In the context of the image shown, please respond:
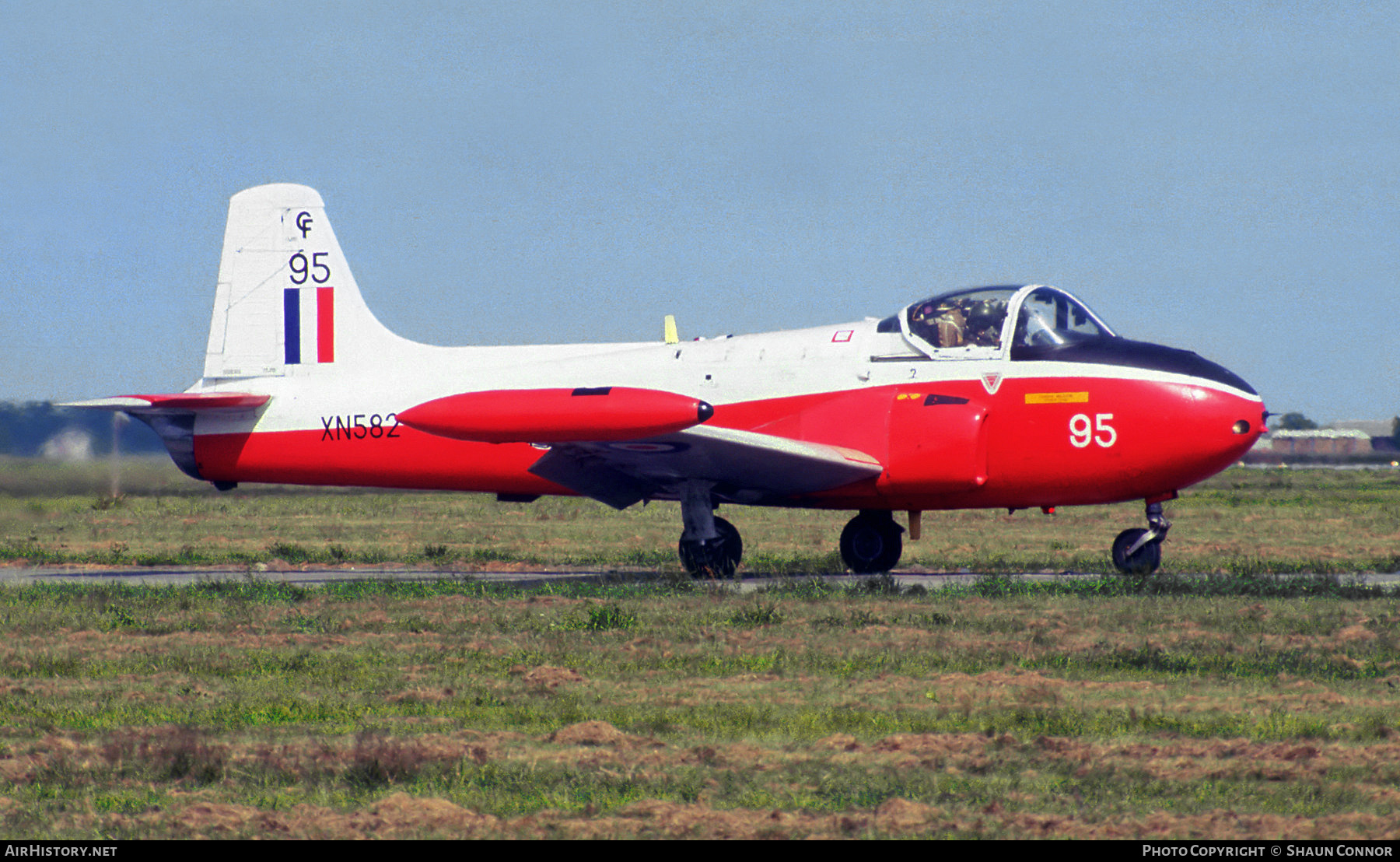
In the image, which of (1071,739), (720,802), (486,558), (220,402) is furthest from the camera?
(486,558)

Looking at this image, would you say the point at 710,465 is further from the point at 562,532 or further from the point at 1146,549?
the point at 562,532

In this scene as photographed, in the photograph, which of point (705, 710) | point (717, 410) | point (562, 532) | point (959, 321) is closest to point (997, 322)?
point (959, 321)

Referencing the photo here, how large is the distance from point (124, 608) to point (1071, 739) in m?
9.21

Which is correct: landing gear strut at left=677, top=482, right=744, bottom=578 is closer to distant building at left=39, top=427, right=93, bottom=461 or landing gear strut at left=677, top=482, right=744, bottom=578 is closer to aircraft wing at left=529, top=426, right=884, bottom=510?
aircraft wing at left=529, top=426, right=884, bottom=510

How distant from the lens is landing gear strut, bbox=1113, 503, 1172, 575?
14469 mm

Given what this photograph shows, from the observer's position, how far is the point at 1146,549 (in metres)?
14.6

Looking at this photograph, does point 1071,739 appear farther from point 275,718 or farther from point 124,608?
point 124,608

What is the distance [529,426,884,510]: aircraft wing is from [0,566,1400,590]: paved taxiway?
3.43 feet

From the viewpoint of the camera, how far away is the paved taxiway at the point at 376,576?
1512 centimetres

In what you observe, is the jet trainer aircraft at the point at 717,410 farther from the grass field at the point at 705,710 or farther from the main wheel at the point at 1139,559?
the grass field at the point at 705,710

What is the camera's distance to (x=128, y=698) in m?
8.16

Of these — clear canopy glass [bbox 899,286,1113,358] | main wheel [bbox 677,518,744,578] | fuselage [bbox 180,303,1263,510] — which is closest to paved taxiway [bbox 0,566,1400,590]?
main wheel [bbox 677,518,744,578]

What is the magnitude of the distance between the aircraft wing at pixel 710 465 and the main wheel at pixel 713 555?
1.81 ft
